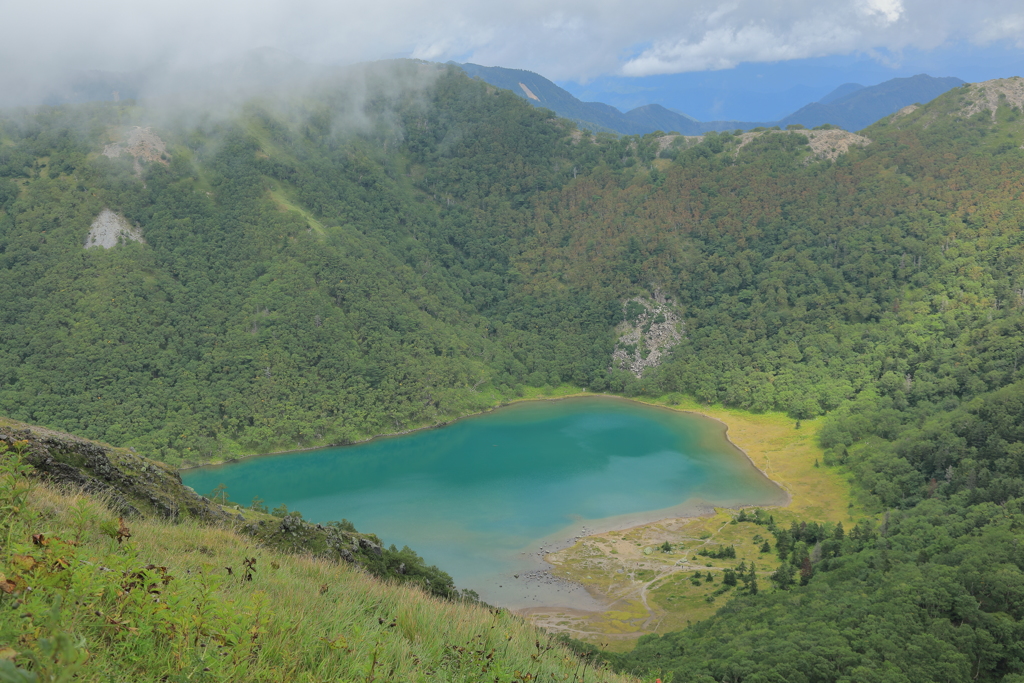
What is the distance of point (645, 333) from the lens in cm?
9906

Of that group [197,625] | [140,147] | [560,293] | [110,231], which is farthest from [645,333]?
[197,625]

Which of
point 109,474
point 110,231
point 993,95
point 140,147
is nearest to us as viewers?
point 109,474

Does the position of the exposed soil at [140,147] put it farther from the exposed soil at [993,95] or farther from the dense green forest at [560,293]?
the exposed soil at [993,95]

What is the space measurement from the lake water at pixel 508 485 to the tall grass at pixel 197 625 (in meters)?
36.7

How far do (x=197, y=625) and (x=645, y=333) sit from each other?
324 ft

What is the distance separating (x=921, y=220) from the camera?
91062 mm

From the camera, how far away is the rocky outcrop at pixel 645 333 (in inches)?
3797

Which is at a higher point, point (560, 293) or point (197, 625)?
point (560, 293)

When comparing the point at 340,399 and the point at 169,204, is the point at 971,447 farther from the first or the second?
the point at 169,204

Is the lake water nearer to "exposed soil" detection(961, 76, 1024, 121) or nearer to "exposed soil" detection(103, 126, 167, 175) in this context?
"exposed soil" detection(103, 126, 167, 175)

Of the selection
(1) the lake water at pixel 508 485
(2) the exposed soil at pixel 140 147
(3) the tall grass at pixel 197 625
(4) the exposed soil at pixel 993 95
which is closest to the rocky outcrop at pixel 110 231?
(2) the exposed soil at pixel 140 147

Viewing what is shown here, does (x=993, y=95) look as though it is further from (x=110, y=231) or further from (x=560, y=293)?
(x=110, y=231)

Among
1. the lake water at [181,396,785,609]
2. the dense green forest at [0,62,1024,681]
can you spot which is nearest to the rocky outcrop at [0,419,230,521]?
the dense green forest at [0,62,1024,681]

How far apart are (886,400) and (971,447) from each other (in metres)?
21.3
